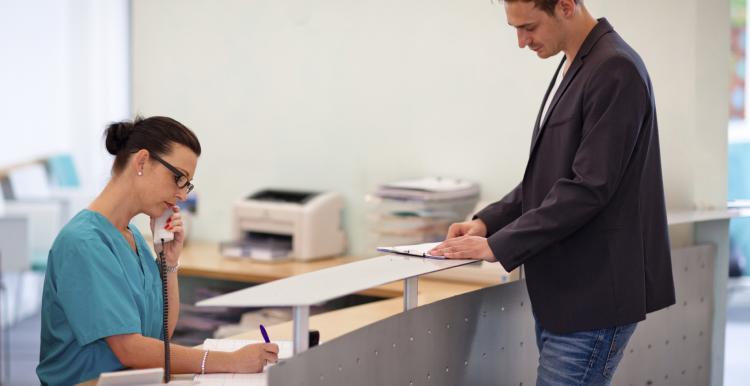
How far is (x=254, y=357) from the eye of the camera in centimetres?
199

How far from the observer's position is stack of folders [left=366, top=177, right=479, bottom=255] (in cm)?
362

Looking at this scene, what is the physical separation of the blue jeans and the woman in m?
0.60

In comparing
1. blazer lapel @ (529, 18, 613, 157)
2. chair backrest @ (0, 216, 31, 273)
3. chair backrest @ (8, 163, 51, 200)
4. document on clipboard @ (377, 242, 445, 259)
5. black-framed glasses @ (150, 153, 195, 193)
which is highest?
blazer lapel @ (529, 18, 613, 157)

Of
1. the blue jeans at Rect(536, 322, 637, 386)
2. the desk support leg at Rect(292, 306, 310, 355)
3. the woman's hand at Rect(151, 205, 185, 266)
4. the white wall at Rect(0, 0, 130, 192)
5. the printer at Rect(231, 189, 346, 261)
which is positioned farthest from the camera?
the white wall at Rect(0, 0, 130, 192)

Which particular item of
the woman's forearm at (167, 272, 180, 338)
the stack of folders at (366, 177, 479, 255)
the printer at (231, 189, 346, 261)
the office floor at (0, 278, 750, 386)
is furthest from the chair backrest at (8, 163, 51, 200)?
the woman's forearm at (167, 272, 180, 338)

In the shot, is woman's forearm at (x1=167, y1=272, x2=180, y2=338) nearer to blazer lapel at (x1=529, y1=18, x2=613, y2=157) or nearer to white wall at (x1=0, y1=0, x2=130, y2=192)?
blazer lapel at (x1=529, y1=18, x2=613, y2=157)

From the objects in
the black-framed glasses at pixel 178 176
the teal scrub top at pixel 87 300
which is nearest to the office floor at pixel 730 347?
the black-framed glasses at pixel 178 176

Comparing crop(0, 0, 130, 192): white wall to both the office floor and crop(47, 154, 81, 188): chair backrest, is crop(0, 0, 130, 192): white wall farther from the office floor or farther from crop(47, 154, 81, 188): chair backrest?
the office floor

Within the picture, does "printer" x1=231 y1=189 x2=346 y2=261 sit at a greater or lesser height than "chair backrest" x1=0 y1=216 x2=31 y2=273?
greater

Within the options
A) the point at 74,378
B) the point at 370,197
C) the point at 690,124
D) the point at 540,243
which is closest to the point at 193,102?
the point at 370,197

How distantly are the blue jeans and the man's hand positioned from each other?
23cm

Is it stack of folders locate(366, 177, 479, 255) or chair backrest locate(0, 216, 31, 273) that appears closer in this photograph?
stack of folders locate(366, 177, 479, 255)

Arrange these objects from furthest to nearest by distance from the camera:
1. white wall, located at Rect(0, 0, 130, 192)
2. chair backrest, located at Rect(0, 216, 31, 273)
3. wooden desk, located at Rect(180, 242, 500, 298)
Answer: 1. white wall, located at Rect(0, 0, 130, 192)
2. chair backrest, located at Rect(0, 216, 31, 273)
3. wooden desk, located at Rect(180, 242, 500, 298)

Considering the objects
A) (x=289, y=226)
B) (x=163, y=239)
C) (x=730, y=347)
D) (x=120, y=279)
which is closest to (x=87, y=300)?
(x=120, y=279)
